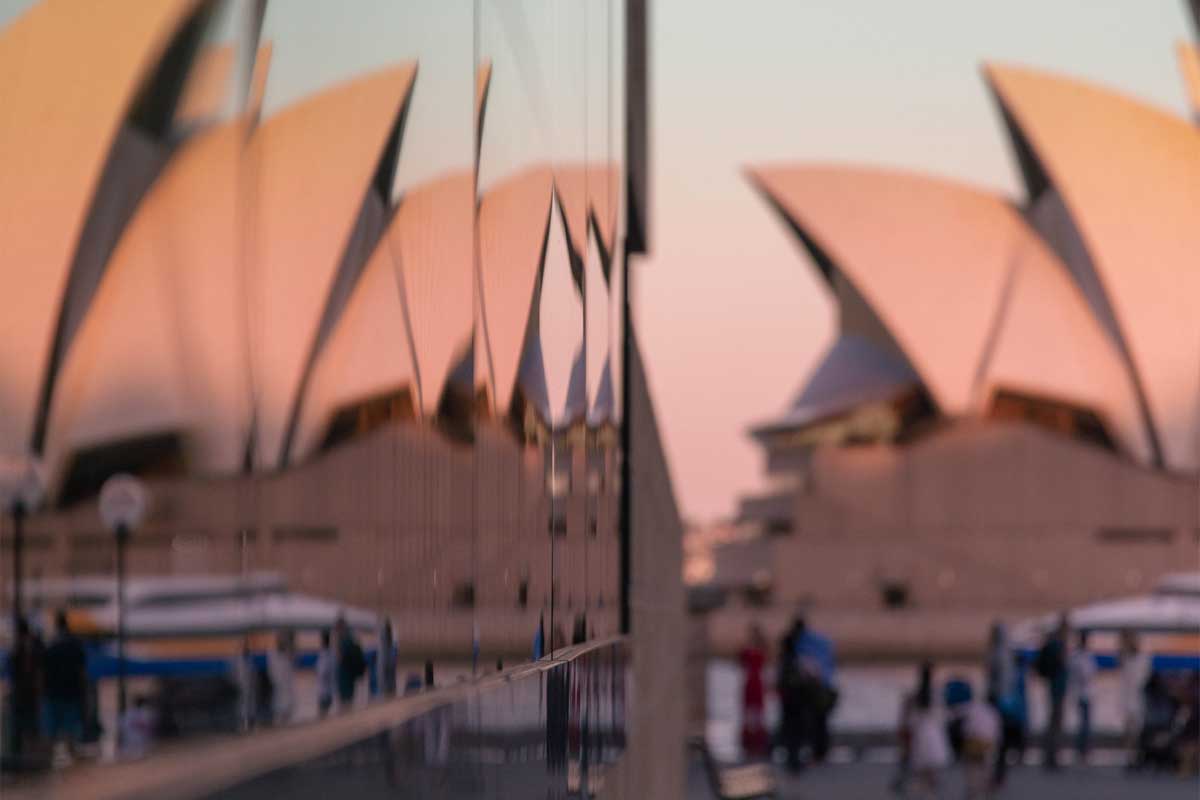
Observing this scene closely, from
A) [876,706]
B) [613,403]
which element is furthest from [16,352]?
[876,706]

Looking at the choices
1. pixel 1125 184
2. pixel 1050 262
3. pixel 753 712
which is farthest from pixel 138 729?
pixel 1050 262

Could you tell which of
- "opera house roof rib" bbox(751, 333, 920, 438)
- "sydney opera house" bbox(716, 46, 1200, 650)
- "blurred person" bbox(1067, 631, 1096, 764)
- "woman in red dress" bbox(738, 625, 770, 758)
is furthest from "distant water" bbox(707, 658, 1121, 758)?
"opera house roof rib" bbox(751, 333, 920, 438)

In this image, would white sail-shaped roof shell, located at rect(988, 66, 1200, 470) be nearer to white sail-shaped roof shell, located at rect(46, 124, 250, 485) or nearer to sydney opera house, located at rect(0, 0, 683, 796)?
sydney opera house, located at rect(0, 0, 683, 796)

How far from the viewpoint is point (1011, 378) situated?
38844 mm

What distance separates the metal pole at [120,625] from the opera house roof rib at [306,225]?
188mm

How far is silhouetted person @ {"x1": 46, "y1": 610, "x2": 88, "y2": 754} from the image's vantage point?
2.29ft

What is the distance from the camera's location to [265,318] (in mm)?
960

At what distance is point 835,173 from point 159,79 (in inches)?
1471

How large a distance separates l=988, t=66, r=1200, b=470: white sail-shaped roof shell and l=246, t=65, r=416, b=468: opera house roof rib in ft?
112

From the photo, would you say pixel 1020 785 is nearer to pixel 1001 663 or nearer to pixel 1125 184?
pixel 1001 663

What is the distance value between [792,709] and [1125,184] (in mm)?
22247

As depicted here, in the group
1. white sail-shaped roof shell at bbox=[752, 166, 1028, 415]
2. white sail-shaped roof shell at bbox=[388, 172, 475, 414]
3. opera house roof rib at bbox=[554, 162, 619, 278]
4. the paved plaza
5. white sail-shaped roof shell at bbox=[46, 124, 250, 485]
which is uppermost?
white sail-shaped roof shell at bbox=[752, 166, 1028, 415]

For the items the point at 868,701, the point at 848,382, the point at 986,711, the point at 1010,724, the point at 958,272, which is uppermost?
the point at 958,272

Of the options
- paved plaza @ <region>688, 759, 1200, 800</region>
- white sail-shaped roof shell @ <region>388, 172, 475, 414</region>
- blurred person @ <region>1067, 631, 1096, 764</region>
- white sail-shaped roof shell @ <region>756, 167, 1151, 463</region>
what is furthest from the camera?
white sail-shaped roof shell @ <region>756, 167, 1151, 463</region>
